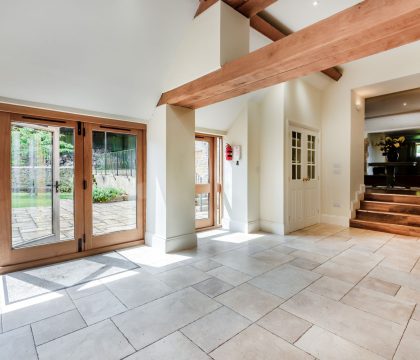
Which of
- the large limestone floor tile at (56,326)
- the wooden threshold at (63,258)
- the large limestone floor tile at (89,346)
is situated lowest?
the large limestone floor tile at (89,346)

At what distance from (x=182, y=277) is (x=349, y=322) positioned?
1780mm

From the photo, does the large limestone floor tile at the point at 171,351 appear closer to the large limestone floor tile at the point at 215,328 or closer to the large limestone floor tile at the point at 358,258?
the large limestone floor tile at the point at 215,328

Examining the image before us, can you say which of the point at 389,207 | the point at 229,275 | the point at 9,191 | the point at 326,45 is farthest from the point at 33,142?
the point at 389,207

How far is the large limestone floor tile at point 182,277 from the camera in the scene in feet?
9.30

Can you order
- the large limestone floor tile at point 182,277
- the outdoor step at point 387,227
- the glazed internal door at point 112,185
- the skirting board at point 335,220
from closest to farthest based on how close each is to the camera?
the large limestone floor tile at point 182,277
the glazed internal door at point 112,185
the outdoor step at point 387,227
the skirting board at point 335,220

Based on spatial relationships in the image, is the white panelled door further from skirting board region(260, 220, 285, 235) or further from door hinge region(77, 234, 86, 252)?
door hinge region(77, 234, 86, 252)

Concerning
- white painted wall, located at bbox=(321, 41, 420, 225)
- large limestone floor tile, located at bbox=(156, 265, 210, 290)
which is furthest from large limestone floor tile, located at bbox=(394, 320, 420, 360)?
white painted wall, located at bbox=(321, 41, 420, 225)

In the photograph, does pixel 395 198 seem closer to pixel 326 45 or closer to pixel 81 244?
pixel 326 45

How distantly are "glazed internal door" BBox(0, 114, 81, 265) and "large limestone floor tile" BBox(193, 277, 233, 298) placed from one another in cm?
216

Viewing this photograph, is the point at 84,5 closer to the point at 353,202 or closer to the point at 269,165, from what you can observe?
the point at 269,165

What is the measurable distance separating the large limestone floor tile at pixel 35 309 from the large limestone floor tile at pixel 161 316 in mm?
643

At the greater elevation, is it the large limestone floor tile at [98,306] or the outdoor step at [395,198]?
the outdoor step at [395,198]

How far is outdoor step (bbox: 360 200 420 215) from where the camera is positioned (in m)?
5.26

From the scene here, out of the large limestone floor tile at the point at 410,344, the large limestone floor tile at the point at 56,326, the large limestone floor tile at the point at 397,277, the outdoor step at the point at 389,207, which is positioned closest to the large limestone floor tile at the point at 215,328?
the large limestone floor tile at the point at 56,326
